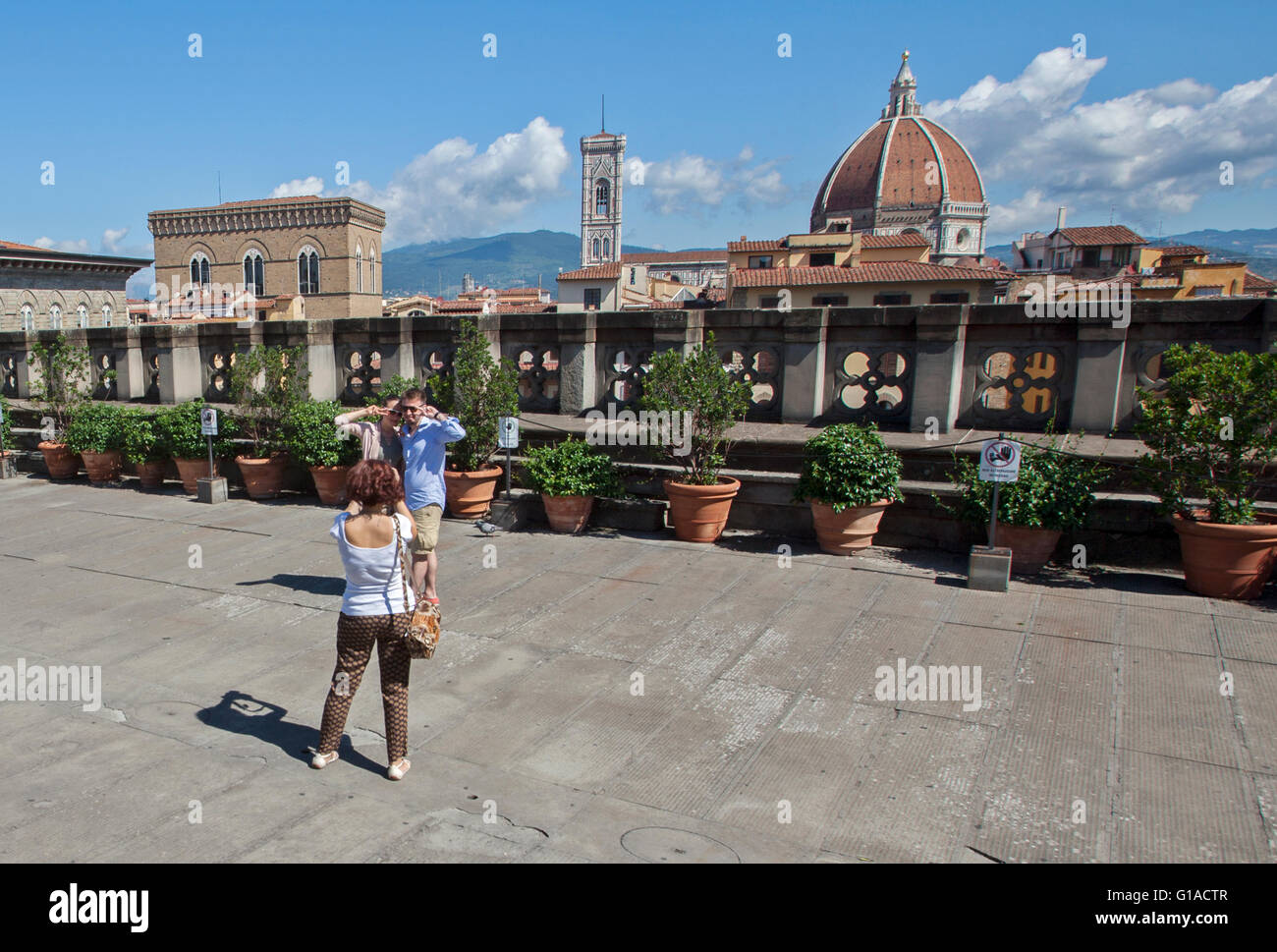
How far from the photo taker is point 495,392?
10.0 m

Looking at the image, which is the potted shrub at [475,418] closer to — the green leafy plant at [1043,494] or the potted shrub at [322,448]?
the potted shrub at [322,448]

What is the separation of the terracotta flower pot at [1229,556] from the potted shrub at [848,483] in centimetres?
245

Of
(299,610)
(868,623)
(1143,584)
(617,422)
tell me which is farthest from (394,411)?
(1143,584)

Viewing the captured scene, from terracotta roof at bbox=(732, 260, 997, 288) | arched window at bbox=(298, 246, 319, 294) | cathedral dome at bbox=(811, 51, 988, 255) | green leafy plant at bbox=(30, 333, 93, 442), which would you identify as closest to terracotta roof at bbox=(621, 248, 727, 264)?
cathedral dome at bbox=(811, 51, 988, 255)

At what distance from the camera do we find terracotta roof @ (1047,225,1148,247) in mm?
77688

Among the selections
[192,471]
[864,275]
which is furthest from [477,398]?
[864,275]

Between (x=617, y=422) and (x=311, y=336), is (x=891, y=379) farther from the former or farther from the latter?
(x=311, y=336)

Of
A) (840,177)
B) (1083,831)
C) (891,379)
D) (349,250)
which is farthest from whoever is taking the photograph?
(840,177)

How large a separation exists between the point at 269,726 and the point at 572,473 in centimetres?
469

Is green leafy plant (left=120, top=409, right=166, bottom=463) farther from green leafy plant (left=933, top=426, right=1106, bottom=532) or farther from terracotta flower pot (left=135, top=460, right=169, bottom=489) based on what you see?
green leafy plant (left=933, top=426, right=1106, bottom=532)

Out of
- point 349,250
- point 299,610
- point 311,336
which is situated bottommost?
point 299,610

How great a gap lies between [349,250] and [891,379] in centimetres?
8444

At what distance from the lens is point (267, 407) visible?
1148cm

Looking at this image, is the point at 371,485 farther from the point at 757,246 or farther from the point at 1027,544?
the point at 757,246
